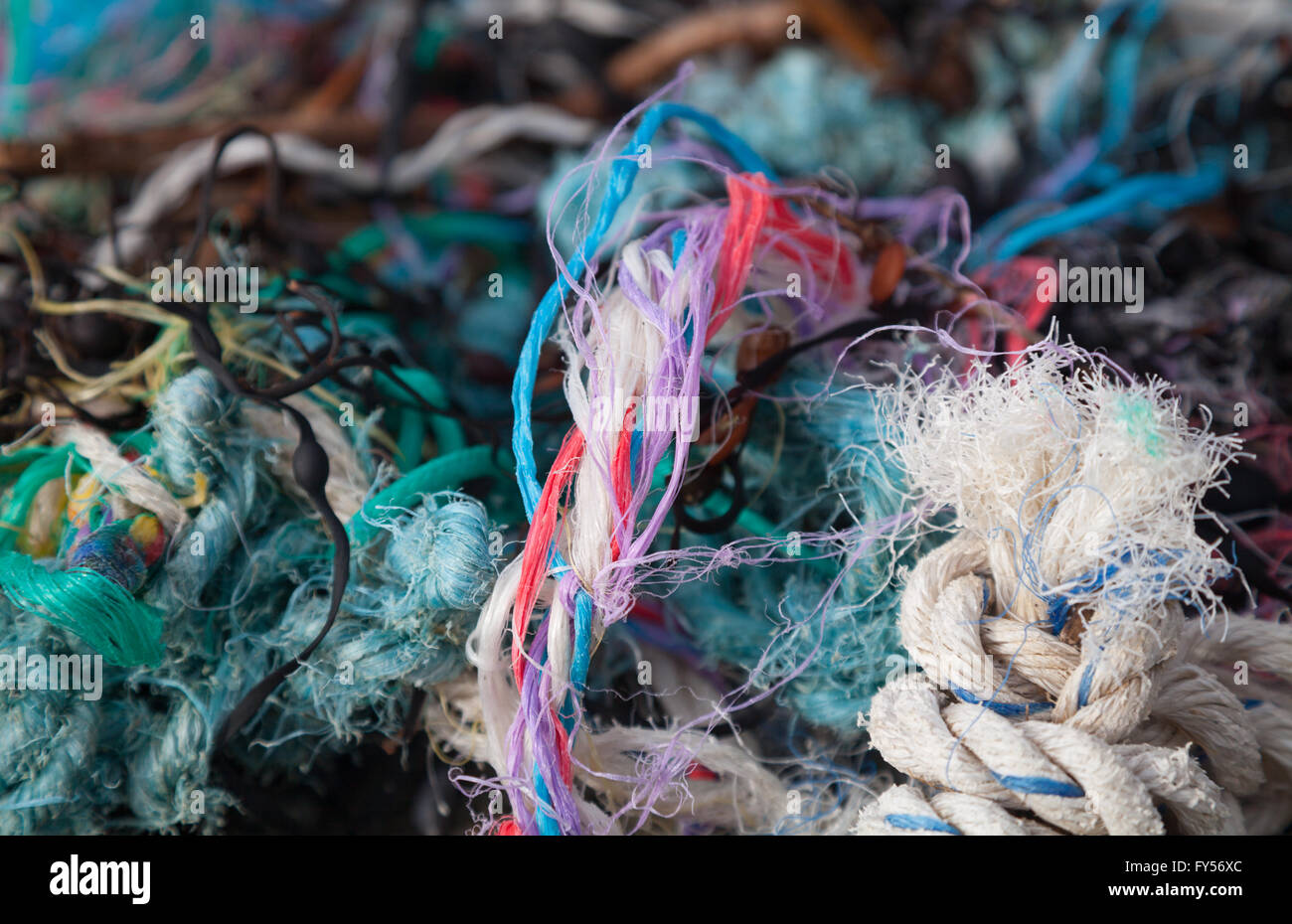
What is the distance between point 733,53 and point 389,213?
42 cm

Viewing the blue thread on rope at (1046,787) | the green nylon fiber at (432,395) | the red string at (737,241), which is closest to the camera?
the blue thread on rope at (1046,787)

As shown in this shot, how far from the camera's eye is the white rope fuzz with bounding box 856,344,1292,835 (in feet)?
1.65

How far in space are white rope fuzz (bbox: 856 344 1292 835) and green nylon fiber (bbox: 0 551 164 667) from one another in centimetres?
49

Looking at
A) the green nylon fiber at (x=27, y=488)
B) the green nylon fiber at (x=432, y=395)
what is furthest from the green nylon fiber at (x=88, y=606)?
the green nylon fiber at (x=432, y=395)

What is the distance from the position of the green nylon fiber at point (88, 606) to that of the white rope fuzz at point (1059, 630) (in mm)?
492

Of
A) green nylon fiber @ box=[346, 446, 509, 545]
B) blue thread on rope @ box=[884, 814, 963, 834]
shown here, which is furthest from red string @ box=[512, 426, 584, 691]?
blue thread on rope @ box=[884, 814, 963, 834]

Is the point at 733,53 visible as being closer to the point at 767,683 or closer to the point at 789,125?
the point at 789,125

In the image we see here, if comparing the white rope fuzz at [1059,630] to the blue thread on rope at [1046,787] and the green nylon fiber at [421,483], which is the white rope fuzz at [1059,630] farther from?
the green nylon fiber at [421,483]

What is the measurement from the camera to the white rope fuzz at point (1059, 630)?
0.50 metres

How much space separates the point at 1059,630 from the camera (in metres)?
0.55

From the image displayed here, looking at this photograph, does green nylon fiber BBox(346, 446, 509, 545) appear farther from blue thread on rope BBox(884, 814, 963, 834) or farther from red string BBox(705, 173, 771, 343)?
blue thread on rope BBox(884, 814, 963, 834)

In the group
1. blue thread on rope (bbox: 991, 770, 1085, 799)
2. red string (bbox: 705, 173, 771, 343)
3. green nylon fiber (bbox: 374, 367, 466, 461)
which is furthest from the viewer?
green nylon fiber (bbox: 374, 367, 466, 461)

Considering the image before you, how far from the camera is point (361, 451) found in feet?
2.32

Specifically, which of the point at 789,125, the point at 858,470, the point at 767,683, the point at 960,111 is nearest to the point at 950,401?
the point at 858,470
